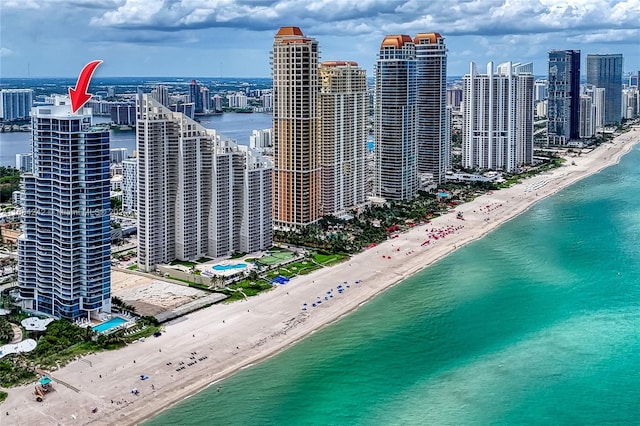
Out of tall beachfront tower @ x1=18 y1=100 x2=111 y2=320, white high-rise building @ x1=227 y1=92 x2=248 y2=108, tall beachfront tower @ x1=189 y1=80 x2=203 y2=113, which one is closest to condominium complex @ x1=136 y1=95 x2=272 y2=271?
tall beachfront tower @ x1=18 y1=100 x2=111 y2=320

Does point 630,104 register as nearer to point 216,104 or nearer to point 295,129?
point 216,104

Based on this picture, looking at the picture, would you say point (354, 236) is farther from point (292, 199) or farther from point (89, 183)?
point (89, 183)

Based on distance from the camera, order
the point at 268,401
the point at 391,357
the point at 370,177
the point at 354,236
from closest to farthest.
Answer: the point at 268,401, the point at 391,357, the point at 354,236, the point at 370,177

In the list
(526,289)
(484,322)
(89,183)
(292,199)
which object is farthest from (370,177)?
(89,183)

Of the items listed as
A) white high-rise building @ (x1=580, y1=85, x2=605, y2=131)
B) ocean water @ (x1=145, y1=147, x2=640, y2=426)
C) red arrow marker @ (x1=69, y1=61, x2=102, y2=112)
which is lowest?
ocean water @ (x1=145, y1=147, x2=640, y2=426)

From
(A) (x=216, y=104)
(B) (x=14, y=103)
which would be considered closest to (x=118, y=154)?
(B) (x=14, y=103)

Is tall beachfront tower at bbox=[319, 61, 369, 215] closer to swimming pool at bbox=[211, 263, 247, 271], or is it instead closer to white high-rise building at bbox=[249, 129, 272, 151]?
swimming pool at bbox=[211, 263, 247, 271]
